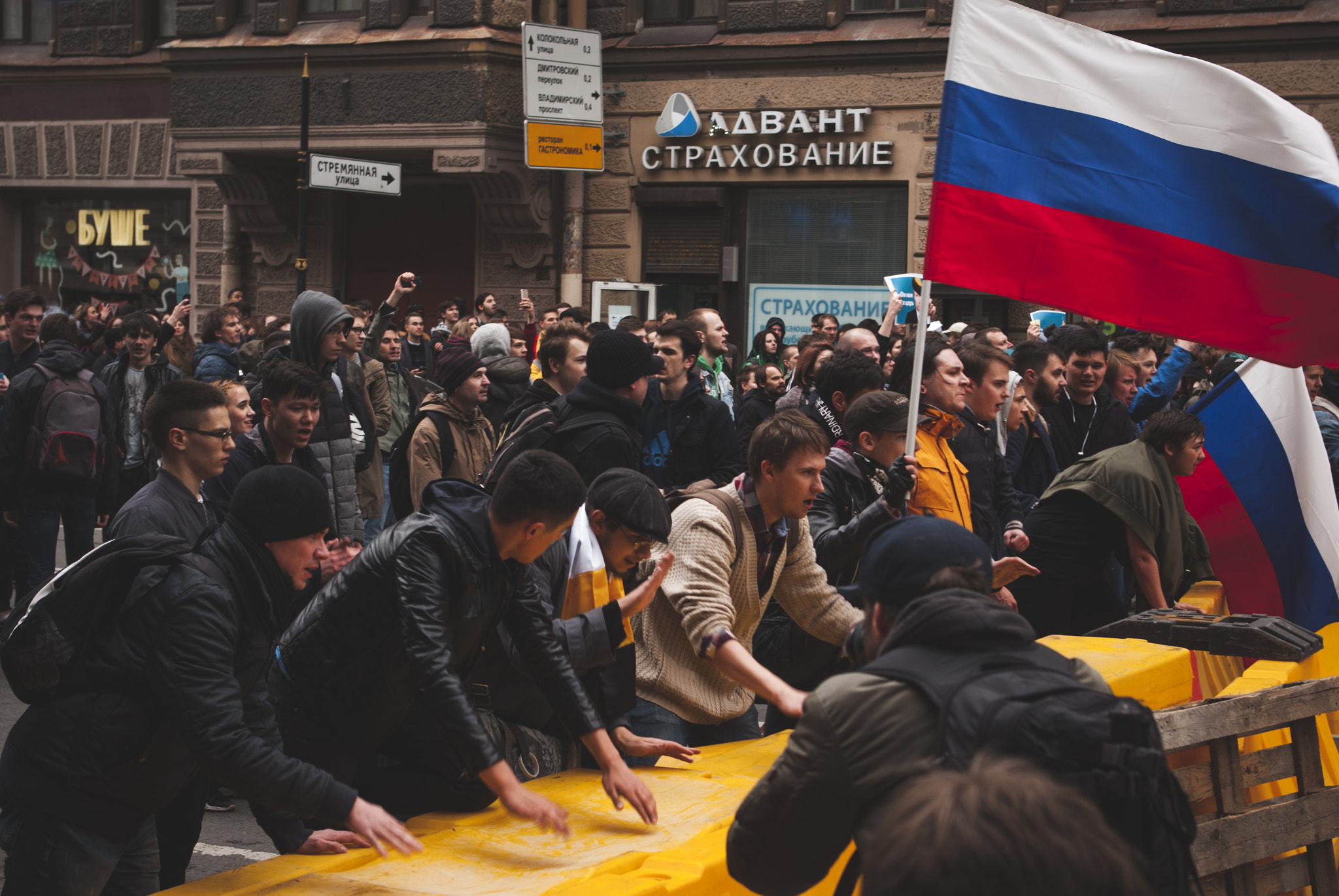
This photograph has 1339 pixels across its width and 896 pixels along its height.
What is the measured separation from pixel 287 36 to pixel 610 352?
14613 millimetres

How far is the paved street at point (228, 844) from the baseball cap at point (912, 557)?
3.33 metres

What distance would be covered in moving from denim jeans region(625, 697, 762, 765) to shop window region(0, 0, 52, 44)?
68.4 feet

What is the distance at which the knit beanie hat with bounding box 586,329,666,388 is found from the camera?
5.96 metres

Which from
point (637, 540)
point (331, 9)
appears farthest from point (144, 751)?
point (331, 9)

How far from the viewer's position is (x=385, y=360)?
10.1m

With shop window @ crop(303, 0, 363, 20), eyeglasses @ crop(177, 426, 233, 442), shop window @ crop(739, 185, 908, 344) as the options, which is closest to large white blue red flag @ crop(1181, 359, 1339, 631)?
eyeglasses @ crop(177, 426, 233, 442)

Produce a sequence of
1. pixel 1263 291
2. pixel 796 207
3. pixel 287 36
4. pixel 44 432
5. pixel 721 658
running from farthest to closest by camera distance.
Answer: pixel 287 36 → pixel 796 207 → pixel 44 432 → pixel 1263 291 → pixel 721 658

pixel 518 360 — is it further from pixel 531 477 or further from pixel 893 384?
pixel 531 477

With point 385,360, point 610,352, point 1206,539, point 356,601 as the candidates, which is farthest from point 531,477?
point 385,360

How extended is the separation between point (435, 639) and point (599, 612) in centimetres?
79

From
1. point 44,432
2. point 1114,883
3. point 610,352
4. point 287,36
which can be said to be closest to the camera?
point 1114,883

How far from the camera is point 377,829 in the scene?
285 centimetres

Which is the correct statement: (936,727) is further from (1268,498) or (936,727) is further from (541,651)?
(1268,498)

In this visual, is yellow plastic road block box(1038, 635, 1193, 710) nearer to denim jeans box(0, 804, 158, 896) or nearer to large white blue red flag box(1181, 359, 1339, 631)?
large white blue red flag box(1181, 359, 1339, 631)
